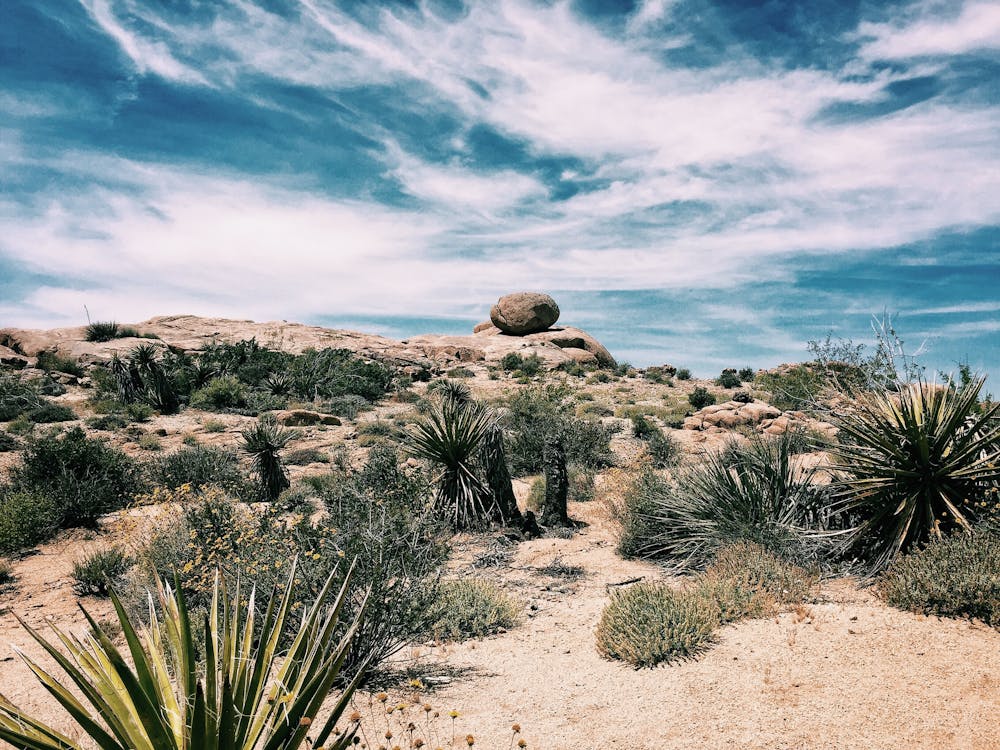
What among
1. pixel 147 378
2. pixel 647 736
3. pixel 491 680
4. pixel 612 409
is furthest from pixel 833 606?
pixel 147 378

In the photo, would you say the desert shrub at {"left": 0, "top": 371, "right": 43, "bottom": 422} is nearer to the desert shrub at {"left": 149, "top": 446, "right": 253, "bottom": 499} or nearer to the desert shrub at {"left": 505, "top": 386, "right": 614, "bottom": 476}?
the desert shrub at {"left": 149, "top": 446, "right": 253, "bottom": 499}

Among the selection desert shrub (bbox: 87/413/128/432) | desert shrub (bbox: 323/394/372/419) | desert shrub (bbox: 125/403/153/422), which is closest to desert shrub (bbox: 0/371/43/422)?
desert shrub (bbox: 87/413/128/432)

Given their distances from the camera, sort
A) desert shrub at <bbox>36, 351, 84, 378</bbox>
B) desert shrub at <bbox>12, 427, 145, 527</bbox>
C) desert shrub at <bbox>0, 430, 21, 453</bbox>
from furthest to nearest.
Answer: desert shrub at <bbox>36, 351, 84, 378</bbox>, desert shrub at <bbox>0, 430, 21, 453</bbox>, desert shrub at <bbox>12, 427, 145, 527</bbox>

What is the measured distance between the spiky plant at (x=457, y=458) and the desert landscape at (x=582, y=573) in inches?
2.2

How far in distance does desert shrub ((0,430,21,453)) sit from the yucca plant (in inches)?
756

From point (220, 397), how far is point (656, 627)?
75.7 ft

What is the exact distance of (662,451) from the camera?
16891 mm

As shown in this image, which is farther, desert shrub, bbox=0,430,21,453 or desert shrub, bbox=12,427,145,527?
desert shrub, bbox=0,430,21,453

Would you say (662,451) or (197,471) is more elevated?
(662,451)

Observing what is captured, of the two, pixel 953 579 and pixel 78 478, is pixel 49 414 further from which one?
pixel 953 579

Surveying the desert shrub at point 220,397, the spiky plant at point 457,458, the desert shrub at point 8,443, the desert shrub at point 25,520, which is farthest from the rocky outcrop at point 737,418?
the desert shrub at point 8,443

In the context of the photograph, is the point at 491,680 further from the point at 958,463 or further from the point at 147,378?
the point at 147,378

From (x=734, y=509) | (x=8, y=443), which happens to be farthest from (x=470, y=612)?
(x=8, y=443)

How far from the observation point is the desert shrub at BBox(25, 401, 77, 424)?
19.9m
